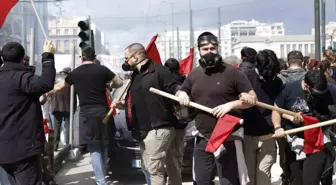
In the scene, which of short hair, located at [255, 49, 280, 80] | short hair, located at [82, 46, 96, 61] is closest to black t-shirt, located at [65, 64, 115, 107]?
short hair, located at [82, 46, 96, 61]

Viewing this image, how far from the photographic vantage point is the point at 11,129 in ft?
14.8

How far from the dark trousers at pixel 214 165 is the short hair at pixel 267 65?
3.62ft

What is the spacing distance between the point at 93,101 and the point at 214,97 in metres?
2.34

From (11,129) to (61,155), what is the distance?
13.9ft

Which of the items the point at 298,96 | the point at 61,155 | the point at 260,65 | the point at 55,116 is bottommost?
the point at 61,155

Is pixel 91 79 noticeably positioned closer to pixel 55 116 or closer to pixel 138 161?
pixel 138 161

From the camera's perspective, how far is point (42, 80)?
4434mm

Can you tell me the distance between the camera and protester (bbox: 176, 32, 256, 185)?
14.6ft

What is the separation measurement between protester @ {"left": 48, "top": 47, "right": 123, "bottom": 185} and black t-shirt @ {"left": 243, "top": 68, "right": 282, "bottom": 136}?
2.04m

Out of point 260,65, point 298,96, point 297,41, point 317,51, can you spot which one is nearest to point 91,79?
point 260,65

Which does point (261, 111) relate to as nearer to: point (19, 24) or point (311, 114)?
point (311, 114)

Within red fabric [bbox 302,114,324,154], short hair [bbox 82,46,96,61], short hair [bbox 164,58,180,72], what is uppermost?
short hair [bbox 82,46,96,61]

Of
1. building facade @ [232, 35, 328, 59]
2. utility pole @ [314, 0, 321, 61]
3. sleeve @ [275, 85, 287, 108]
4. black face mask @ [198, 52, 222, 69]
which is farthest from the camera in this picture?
building facade @ [232, 35, 328, 59]

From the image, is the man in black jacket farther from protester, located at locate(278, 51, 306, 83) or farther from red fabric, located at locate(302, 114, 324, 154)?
protester, located at locate(278, 51, 306, 83)
